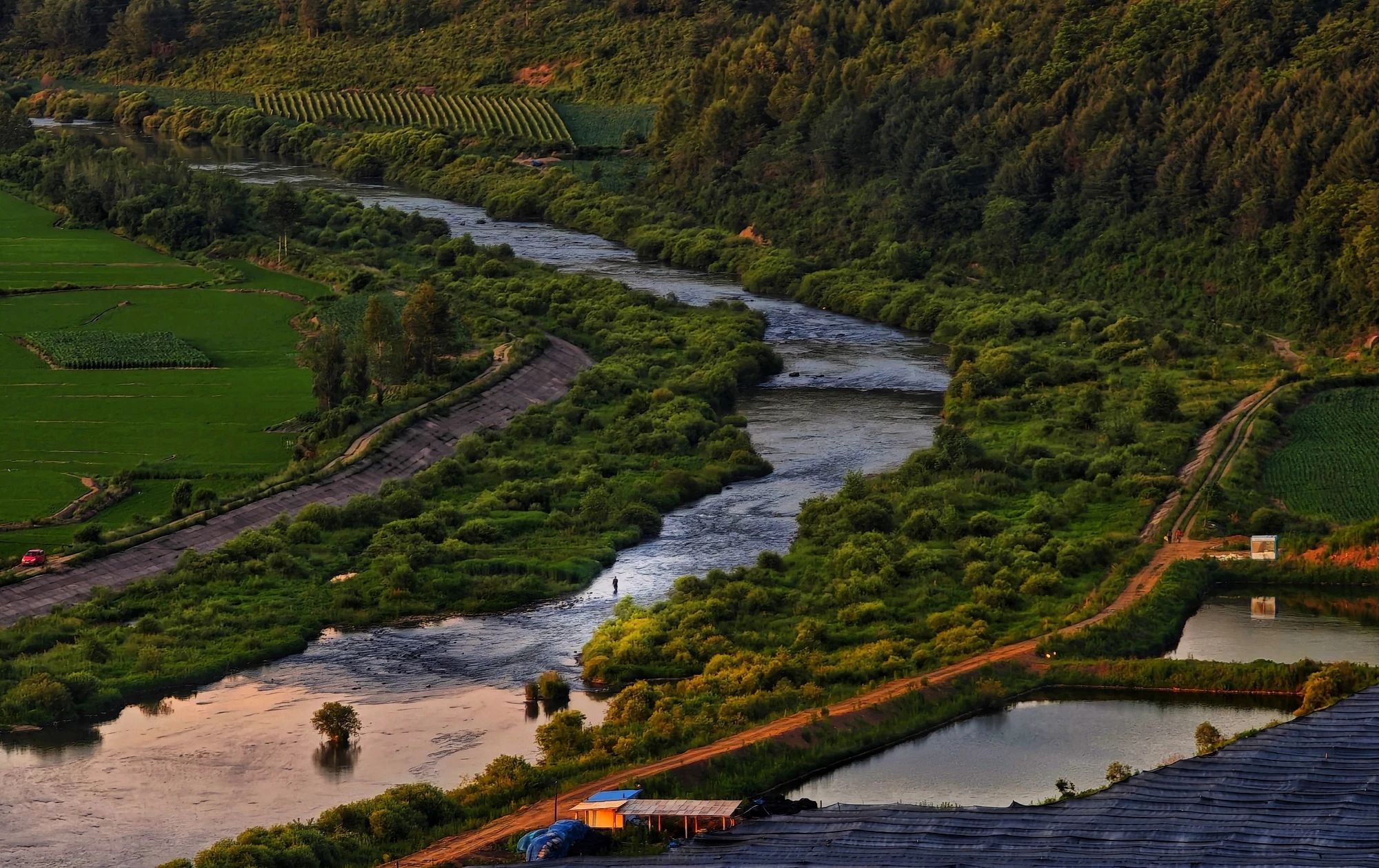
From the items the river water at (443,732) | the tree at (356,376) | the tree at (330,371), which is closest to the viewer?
the river water at (443,732)

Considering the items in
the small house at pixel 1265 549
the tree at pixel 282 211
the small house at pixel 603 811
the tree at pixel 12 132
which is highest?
the tree at pixel 12 132

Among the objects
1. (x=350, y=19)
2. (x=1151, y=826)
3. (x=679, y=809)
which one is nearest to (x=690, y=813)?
(x=679, y=809)

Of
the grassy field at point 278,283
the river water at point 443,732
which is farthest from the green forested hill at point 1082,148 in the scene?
the river water at point 443,732

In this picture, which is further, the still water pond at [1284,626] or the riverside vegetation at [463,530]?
the still water pond at [1284,626]

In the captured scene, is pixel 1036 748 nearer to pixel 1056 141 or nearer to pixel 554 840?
pixel 554 840

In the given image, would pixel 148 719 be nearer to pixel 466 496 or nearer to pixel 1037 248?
pixel 466 496

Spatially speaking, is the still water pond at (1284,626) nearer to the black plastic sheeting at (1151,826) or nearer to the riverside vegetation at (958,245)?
the riverside vegetation at (958,245)

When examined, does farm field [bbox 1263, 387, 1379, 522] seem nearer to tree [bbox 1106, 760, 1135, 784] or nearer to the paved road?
tree [bbox 1106, 760, 1135, 784]
